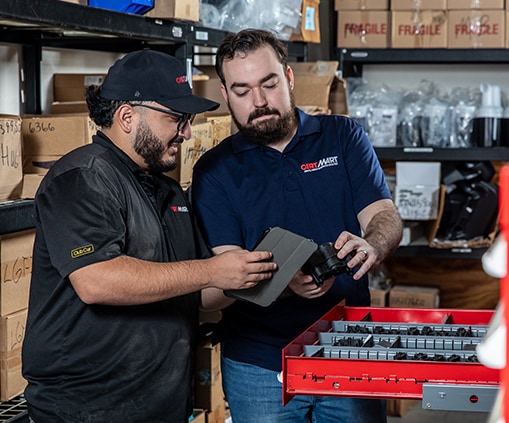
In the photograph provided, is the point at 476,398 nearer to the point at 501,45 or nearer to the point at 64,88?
the point at 64,88

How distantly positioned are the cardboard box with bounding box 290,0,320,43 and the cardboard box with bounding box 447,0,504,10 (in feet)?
2.75

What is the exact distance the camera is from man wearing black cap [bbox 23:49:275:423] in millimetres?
2090

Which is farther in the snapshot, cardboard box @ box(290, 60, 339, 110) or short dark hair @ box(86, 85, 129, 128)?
cardboard box @ box(290, 60, 339, 110)

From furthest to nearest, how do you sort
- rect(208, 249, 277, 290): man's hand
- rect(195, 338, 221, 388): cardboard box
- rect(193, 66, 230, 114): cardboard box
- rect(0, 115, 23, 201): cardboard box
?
rect(193, 66, 230, 114): cardboard box → rect(195, 338, 221, 388): cardboard box → rect(0, 115, 23, 201): cardboard box → rect(208, 249, 277, 290): man's hand

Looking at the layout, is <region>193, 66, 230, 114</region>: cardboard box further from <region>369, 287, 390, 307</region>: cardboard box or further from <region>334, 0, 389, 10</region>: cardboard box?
<region>369, 287, 390, 307</region>: cardboard box

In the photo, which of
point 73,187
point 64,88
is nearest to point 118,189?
point 73,187

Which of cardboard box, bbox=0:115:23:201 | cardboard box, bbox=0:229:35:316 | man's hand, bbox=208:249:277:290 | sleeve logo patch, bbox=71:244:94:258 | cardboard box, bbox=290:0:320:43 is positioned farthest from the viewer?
cardboard box, bbox=290:0:320:43

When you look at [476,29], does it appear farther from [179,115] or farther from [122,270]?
[122,270]

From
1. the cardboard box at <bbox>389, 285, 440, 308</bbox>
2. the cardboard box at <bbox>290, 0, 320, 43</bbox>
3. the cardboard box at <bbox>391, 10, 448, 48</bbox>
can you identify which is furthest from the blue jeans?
the cardboard box at <bbox>391, 10, 448, 48</bbox>

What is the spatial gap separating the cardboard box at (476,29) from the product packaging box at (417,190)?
727 mm

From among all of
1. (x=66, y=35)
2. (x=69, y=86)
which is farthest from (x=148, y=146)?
(x=69, y=86)

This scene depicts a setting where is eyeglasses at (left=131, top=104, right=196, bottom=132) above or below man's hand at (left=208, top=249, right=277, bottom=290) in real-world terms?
above

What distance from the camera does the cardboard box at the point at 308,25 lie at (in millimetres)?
4566

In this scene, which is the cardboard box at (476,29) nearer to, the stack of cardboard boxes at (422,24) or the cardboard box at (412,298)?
the stack of cardboard boxes at (422,24)
